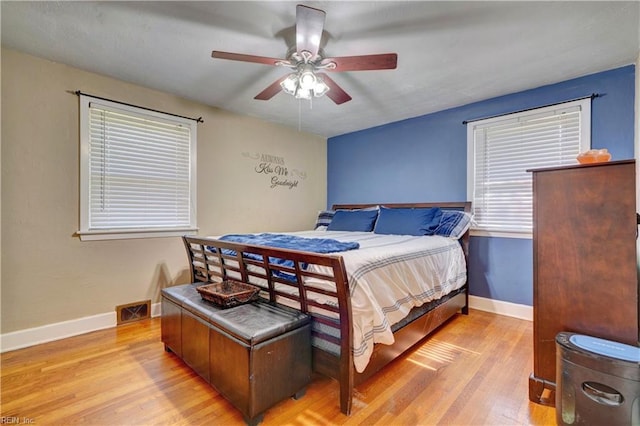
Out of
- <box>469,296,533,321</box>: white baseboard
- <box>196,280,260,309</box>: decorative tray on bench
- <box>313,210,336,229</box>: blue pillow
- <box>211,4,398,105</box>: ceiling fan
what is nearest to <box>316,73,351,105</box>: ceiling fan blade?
<box>211,4,398,105</box>: ceiling fan

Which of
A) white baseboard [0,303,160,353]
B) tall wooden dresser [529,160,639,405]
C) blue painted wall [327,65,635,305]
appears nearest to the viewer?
tall wooden dresser [529,160,639,405]

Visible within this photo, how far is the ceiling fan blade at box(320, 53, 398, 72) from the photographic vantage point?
5.72 feet

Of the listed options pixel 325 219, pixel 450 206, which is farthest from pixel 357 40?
pixel 325 219

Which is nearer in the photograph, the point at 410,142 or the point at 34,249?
the point at 34,249

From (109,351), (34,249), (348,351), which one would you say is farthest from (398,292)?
(34,249)

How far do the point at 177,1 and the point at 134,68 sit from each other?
111 centimetres

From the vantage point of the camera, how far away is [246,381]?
4.57 ft

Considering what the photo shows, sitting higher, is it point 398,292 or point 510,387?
point 398,292

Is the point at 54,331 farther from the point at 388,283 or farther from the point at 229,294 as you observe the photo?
the point at 388,283

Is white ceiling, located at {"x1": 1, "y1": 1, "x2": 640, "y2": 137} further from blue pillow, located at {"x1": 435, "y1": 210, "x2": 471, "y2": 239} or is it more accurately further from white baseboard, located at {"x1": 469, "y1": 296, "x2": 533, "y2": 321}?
white baseboard, located at {"x1": 469, "y1": 296, "x2": 533, "y2": 321}

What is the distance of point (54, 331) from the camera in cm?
240

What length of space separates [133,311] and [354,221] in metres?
2.62

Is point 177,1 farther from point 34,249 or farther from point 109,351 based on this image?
point 109,351

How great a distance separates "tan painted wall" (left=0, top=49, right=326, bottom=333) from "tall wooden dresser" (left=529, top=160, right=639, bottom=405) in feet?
10.4
